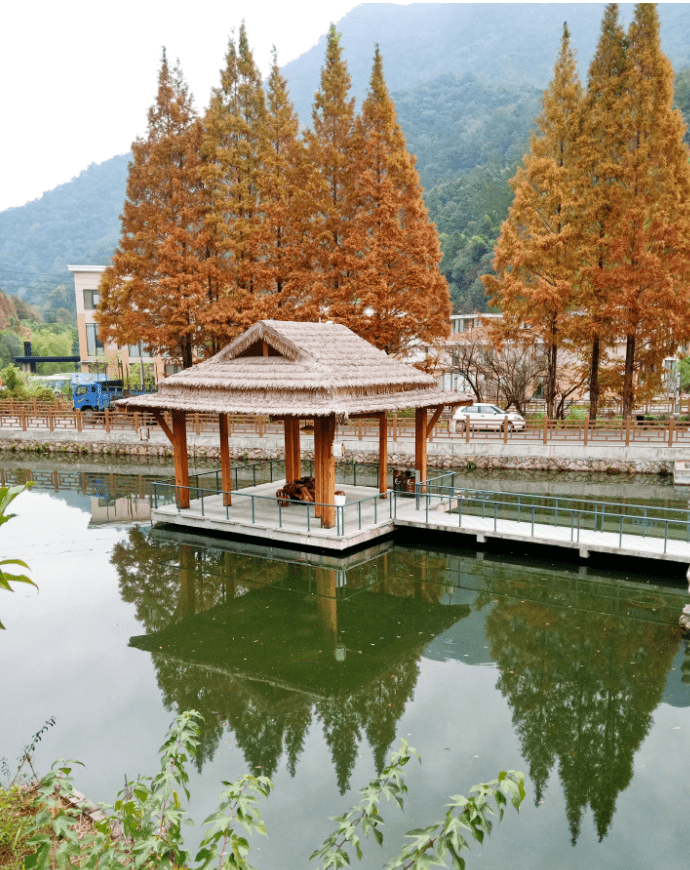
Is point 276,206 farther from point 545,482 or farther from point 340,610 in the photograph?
point 340,610

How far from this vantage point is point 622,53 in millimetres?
25344

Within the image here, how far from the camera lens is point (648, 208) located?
79.6 feet

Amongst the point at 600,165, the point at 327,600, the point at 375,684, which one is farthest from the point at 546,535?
the point at 600,165

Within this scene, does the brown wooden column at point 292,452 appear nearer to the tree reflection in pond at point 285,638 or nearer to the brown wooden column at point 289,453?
the brown wooden column at point 289,453

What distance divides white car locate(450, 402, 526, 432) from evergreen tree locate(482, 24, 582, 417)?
6.24ft

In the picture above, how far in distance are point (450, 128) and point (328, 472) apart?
90870mm

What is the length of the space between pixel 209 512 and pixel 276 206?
15659mm

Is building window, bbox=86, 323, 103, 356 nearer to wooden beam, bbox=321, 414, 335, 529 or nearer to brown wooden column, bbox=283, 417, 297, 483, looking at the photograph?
brown wooden column, bbox=283, 417, 297, 483

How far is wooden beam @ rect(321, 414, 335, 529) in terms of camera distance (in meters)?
14.0

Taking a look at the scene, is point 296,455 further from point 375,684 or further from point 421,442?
point 375,684

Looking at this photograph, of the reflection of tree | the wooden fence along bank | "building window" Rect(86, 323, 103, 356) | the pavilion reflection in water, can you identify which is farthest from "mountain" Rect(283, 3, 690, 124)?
the reflection of tree

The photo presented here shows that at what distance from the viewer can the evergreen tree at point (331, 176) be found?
26.8 metres

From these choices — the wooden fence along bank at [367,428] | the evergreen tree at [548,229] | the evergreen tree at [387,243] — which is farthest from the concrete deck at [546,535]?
the evergreen tree at [548,229]

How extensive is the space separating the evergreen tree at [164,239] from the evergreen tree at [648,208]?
16639 millimetres
